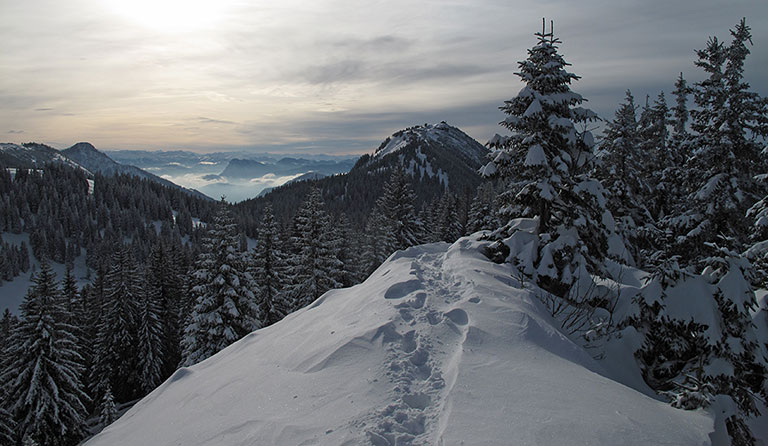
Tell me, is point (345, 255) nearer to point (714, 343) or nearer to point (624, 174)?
point (624, 174)

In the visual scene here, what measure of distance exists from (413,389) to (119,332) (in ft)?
→ 123

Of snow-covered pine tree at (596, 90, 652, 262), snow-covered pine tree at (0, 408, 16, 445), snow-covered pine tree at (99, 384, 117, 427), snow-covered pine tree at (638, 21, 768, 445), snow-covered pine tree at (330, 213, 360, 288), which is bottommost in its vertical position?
snow-covered pine tree at (99, 384, 117, 427)

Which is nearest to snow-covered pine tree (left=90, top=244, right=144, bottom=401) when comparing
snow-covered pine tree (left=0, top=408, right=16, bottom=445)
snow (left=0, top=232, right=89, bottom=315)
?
snow-covered pine tree (left=0, top=408, right=16, bottom=445)

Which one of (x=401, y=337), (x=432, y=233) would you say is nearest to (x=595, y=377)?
(x=401, y=337)

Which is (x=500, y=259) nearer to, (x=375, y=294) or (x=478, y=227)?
(x=375, y=294)

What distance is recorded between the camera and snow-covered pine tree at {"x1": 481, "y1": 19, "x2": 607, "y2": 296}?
10.0 metres

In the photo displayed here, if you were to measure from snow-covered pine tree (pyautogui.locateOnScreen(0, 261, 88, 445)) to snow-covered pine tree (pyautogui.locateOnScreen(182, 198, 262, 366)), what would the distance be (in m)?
7.83

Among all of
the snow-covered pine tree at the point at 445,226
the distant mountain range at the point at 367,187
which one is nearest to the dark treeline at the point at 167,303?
the snow-covered pine tree at the point at 445,226

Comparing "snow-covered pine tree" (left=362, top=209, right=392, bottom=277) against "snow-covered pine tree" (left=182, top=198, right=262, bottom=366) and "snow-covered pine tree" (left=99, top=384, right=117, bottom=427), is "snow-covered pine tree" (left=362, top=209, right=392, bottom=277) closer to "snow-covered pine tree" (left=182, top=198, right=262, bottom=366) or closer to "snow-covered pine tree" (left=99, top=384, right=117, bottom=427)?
"snow-covered pine tree" (left=182, top=198, right=262, bottom=366)

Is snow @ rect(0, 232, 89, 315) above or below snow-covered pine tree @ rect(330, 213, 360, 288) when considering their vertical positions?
below

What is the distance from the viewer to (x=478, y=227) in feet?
126

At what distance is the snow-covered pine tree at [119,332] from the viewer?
32438mm

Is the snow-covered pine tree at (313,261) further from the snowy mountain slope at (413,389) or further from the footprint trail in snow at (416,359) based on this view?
the footprint trail in snow at (416,359)

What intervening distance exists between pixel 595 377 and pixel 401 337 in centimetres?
290
